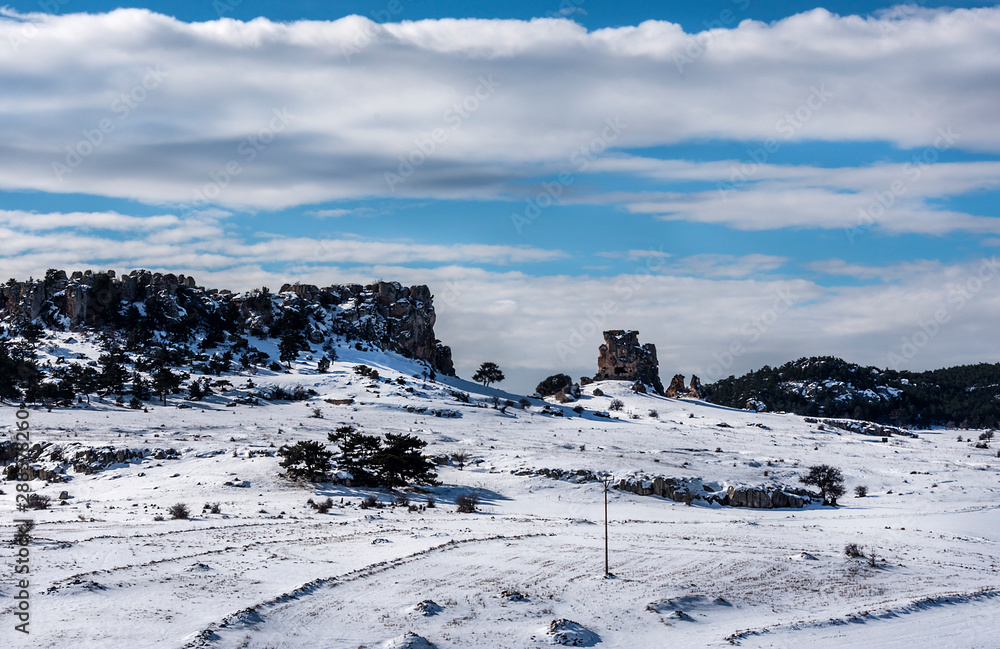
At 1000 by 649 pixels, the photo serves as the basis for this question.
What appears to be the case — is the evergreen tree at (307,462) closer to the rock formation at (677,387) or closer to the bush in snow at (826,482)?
the bush in snow at (826,482)

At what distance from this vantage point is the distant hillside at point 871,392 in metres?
137

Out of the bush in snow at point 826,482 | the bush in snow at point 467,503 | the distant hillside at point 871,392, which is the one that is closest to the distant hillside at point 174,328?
the bush in snow at point 467,503

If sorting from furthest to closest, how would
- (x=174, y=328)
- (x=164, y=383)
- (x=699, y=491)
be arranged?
(x=174, y=328) < (x=164, y=383) < (x=699, y=491)

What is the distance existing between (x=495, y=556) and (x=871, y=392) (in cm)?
13898

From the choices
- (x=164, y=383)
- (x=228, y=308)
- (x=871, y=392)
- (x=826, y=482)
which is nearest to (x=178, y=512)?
(x=826, y=482)

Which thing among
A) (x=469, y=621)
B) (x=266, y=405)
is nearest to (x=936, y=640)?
(x=469, y=621)

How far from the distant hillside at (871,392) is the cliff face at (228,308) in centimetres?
5403

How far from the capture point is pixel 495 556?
94.8 feet

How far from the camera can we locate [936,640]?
22859mm

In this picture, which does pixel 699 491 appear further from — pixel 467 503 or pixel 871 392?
pixel 871 392

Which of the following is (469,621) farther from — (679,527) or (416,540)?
(679,527)

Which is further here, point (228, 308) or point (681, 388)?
point (681, 388)

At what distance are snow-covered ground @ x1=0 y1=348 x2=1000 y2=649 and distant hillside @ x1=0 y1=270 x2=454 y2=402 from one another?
16400 mm

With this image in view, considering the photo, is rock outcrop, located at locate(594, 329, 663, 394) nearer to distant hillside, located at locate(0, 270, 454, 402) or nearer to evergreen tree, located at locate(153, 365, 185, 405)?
distant hillside, located at locate(0, 270, 454, 402)
